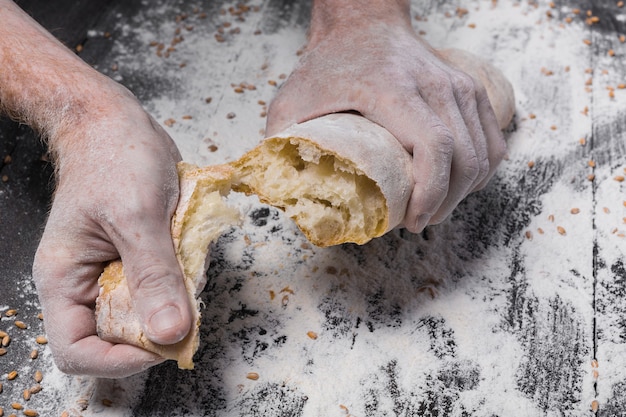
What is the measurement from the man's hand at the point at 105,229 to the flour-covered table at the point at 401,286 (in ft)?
0.87

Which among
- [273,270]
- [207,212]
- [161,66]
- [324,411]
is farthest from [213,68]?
[324,411]

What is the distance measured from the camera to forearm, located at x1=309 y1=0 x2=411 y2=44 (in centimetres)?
212

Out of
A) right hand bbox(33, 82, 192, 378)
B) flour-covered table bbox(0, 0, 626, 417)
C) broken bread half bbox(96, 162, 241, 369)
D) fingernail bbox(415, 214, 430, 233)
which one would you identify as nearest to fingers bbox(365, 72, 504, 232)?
fingernail bbox(415, 214, 430, 233)

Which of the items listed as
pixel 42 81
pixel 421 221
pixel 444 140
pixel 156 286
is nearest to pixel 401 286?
pixel 421 221

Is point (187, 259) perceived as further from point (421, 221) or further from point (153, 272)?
point (421, 221)

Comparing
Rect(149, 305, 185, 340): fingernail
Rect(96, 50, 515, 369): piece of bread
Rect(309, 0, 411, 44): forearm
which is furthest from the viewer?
Rect(309, 0, 411, 44): forearm

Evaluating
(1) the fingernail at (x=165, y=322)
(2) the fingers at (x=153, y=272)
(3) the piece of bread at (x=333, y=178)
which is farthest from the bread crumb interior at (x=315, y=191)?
(1) the fingernail at (x=165, y=322)

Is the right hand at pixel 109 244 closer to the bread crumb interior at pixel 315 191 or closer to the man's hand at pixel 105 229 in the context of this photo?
the man's hand at pixel 105 229

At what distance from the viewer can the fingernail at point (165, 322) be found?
1489 mm

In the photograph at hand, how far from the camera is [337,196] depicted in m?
1.69

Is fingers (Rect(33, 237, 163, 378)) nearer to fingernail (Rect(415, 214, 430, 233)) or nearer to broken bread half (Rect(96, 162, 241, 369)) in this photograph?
broken bread half (Rect(96, 162, 241, 369))

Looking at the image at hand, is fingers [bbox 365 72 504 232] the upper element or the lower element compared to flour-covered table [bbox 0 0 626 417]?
upper

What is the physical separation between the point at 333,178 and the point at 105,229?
0.53 meters

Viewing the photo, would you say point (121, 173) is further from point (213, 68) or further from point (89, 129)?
point (213, 68)
